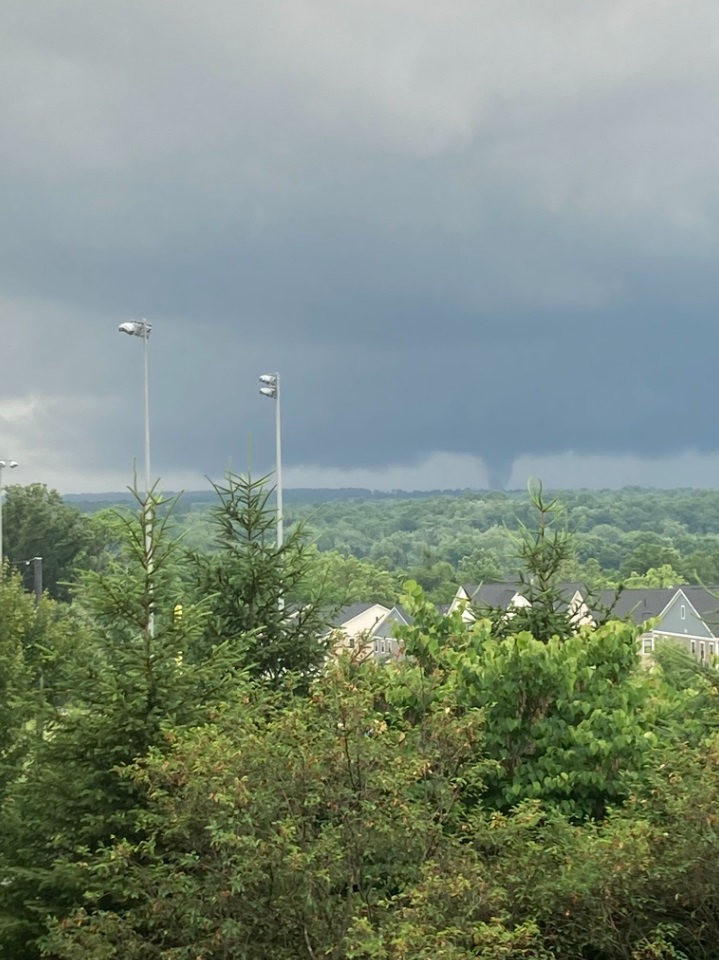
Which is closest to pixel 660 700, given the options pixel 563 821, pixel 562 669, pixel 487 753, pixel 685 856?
pixel 562 669

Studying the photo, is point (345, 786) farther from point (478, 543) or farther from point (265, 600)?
point (478, 543)

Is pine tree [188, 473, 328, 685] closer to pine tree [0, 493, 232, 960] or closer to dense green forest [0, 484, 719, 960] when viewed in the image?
dense green forest [0, 484, 719, 960]

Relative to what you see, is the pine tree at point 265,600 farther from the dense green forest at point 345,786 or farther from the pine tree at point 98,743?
the pine tree at point 98,743

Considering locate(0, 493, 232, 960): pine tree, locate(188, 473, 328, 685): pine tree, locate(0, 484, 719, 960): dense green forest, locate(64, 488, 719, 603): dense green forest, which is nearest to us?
locate(0, 484, 719, 960): dense green forest

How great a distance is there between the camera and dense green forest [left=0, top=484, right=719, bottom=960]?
1009 centimetres

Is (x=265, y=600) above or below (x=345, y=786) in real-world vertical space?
above

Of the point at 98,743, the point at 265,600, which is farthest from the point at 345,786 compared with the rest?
the point at 265,600

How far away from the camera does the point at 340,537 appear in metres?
167

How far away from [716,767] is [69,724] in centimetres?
611

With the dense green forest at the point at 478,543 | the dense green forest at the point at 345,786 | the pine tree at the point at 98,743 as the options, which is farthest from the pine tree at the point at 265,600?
the dense green forest at the point at 478,543

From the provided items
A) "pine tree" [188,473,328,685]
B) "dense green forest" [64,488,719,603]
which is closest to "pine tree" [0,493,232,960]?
"pine tree" [188,473,328,685]

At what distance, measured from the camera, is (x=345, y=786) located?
1025 centimetres

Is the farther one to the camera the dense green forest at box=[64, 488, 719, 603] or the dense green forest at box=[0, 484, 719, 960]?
the dense green forest at box=[64, 488, 719, 603]

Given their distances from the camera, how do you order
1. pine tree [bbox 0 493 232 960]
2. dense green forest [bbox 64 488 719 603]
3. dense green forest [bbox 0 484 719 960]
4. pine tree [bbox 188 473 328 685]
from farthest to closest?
dense green forest [bbox 64 488 719 603] → pine tree [bbox 188 473 328 685] → pine tree [bbox 0 493 232 960] → dense green forest [bbox 0 484 719 960]
